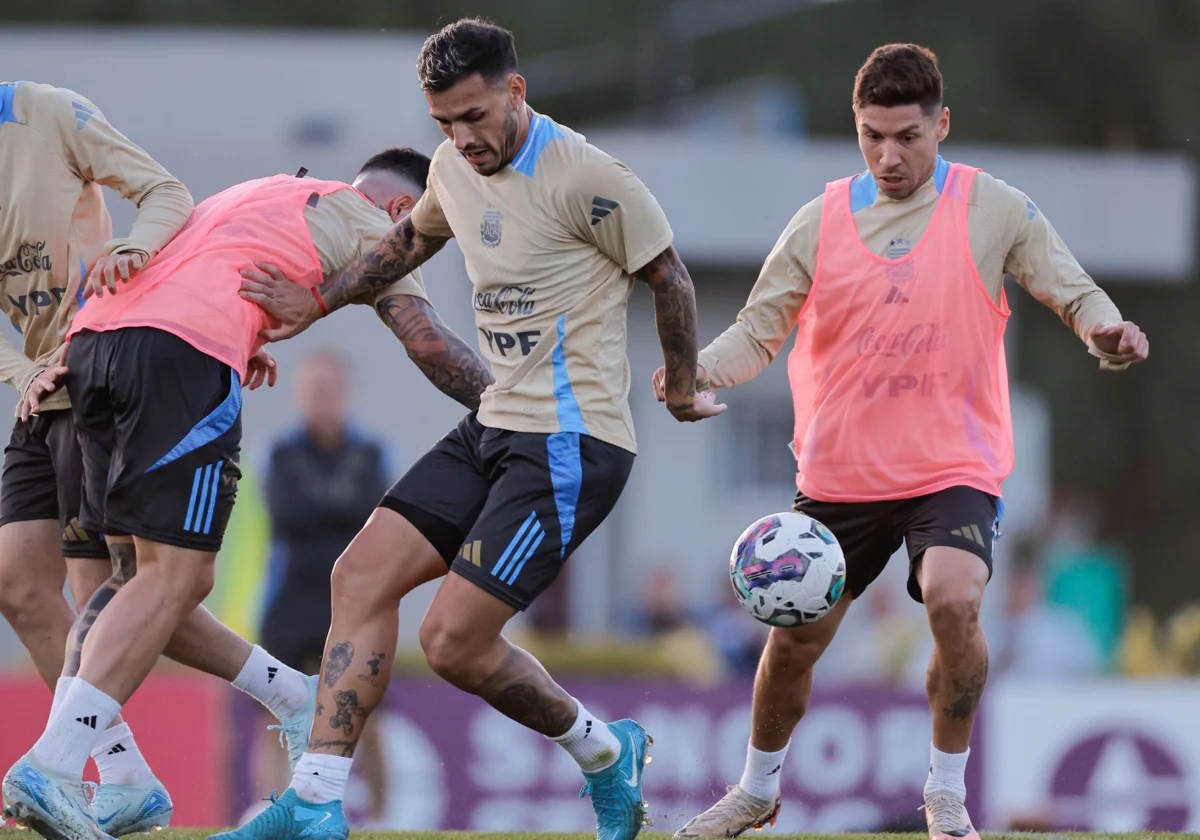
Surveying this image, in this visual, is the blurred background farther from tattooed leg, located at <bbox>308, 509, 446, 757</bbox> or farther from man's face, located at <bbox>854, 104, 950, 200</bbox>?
man's face, located at <bbox>854, 104, 950, 200</bbox>

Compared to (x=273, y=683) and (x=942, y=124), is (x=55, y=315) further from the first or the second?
(x=942, y=124)

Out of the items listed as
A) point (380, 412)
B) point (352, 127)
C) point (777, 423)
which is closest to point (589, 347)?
point (380, 412)

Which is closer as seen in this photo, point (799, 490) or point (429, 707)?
point (799, 490)

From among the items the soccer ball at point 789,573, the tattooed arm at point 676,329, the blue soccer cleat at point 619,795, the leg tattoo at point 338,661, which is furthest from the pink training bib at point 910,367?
the leg tattoo at point 338,661

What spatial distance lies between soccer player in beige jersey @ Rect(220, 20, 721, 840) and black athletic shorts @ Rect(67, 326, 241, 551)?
20.1 inches

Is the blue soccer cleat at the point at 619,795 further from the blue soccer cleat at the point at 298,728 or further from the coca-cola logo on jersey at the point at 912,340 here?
the coca-cola logo on jersey at the point at 912,340


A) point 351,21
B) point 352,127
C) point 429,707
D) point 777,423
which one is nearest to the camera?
point 429,707

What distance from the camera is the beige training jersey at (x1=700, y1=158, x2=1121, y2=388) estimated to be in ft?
20.0

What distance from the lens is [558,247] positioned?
5676 millimetres

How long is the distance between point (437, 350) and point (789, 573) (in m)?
1.46

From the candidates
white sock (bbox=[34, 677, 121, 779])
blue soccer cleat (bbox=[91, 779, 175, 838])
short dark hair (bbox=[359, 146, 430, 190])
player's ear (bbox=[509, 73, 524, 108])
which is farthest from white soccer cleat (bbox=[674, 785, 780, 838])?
player's ear (bbox=[509, 73, 524, 108])

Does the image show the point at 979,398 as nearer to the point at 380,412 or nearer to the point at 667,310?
the point at 667,310

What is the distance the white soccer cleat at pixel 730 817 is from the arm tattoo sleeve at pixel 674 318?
1.67m

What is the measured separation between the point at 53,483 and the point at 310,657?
3664mm
